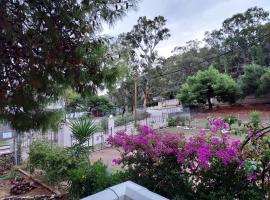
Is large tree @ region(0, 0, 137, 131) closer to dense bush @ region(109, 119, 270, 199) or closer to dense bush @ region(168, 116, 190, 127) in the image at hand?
dense bush @ region(109, 119, 270, 199)

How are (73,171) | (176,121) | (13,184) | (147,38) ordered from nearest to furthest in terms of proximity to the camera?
1. (73,171)
2. (13,184)
3. (176,121)
4. (147,38)

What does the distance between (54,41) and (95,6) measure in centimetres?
39

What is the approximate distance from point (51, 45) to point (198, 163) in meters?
1.75

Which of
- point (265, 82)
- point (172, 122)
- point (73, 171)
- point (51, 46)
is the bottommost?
point (172, 122)

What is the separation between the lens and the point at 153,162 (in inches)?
116

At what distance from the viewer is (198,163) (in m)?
2.62

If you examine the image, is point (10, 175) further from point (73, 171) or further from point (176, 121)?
point (176, 121)

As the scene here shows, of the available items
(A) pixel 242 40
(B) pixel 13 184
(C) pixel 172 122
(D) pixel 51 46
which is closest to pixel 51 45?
(D) pixel 51 46

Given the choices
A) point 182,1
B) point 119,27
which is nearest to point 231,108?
point 182,1

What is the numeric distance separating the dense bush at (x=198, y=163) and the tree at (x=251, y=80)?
14572mm

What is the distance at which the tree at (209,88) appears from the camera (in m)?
17.0

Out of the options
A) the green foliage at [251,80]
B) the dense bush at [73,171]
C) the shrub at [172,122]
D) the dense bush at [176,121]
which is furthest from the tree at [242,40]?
the dense bush at [73,171]

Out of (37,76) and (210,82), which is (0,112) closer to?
(37,76)

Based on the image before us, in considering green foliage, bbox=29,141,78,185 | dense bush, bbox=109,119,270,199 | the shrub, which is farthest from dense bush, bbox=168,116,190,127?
dense bush, bbox=109,119,270,199
